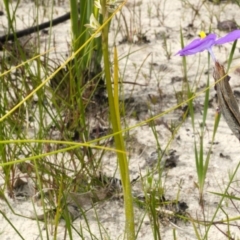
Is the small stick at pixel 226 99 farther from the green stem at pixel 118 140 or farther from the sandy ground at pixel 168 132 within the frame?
the sandy ground at pixel 168 132

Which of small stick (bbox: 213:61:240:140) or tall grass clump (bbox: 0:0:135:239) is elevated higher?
small stick (bbox: 213:61:240:140)

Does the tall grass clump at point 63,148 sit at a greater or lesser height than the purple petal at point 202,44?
lesser

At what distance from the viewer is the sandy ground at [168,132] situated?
4.99ft

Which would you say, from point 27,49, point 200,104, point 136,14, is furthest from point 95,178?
point 136,14

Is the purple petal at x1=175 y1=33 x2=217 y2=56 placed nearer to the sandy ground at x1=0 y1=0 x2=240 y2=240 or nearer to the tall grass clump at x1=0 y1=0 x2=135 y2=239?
the tall grass clump at x1=0 y1=0 x2=135 y2=239

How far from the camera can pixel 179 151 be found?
71.7 inches

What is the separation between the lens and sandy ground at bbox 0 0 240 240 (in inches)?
59.8

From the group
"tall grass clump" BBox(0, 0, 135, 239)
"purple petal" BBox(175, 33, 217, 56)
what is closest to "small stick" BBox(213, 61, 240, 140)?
"purple petal" BBox(175, 33, 217, 56)

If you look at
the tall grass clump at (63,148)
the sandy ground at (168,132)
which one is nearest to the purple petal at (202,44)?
the tall grass clump at (63,148)

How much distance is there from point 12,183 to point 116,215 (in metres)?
0.30

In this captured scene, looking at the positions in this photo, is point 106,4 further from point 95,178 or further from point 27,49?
point 27,49

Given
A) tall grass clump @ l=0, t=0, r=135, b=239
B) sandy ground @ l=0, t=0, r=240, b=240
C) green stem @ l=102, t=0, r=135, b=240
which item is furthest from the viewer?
sandy ground @ l=0, t=0, r=240, b=240

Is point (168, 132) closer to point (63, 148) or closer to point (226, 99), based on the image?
point (63, 148)

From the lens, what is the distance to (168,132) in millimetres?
1918
